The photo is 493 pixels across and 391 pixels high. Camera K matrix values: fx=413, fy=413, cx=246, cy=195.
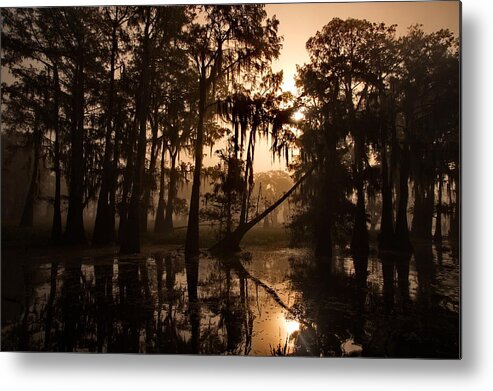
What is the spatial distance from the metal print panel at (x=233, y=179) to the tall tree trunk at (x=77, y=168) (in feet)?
0.05

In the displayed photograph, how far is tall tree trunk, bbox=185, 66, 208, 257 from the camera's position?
10.4ft

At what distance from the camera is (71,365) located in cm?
327

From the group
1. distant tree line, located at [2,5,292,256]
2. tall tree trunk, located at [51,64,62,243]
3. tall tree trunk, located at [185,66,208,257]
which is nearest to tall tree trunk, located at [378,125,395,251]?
distant tree line, located at [2,5,292,256]

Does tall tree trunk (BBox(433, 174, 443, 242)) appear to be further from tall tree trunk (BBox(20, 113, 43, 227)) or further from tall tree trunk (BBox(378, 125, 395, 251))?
tall tree trunk (BBox(20, 113, 43, 227))

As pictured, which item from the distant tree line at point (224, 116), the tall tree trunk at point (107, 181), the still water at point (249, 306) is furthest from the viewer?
the tall tree trunk at point (107, 181)

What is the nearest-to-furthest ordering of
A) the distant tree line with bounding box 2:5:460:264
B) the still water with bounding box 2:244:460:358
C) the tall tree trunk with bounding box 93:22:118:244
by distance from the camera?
the still water with bounding box 2:244:460:358 < the distant tree line with bounding box 2:5:460:264 < the tall tree trunk with bounding box 93:22:118:244

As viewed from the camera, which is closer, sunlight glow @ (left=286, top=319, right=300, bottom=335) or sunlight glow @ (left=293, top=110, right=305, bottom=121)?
sunlight glow @ (left=286, top=319, right=300, bottom=335)

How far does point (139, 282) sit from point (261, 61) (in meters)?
1.97

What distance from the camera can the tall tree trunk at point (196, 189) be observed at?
3.17 metres

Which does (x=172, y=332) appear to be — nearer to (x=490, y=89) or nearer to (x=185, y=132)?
(x=185, y=132)

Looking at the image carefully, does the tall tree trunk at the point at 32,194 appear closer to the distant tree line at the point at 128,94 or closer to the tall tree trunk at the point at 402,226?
the distant tree line at the point at 128,94

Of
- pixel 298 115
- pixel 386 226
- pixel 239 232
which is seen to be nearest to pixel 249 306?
pixel 239 232

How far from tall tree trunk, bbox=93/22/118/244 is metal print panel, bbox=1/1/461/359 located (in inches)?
0.6

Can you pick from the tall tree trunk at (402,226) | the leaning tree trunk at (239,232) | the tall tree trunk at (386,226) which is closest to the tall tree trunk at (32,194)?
the leaning tree trunk at (239,232)
